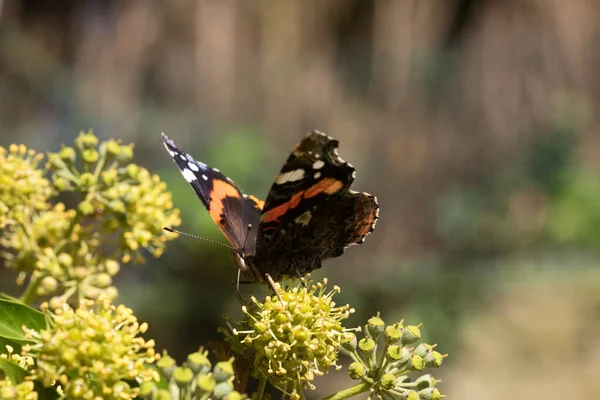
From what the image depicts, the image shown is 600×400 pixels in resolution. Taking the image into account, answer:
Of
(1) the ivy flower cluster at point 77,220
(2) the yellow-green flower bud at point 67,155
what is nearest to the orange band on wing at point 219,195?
(1) the ivy flower cluster at point 77,220

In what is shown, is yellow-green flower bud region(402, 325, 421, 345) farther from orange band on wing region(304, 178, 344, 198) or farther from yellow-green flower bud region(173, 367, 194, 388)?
yellow-green flower bud region(173, 367, 194, 388)

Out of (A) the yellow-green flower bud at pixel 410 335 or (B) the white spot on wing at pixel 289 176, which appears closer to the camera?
(A) the yellow-green flower bud at pixel 410 335

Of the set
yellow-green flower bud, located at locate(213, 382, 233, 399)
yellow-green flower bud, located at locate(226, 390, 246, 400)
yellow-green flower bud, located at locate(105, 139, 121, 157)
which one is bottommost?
yellow-green flower bud, located at locate(226, 390, 246, 400)

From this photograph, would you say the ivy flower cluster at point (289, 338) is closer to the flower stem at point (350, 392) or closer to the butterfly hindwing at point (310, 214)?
the flower stem at point (350, 392)

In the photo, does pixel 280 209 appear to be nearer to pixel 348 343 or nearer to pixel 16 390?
pixel 348 343

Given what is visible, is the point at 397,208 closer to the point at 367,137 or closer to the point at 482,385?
the point at 367,137

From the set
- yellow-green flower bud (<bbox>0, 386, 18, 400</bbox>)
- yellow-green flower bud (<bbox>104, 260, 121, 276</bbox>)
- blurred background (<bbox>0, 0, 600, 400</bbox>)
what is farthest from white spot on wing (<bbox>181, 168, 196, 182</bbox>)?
blurred background (<bbox>0, 0, 600, 400</bbox>)
